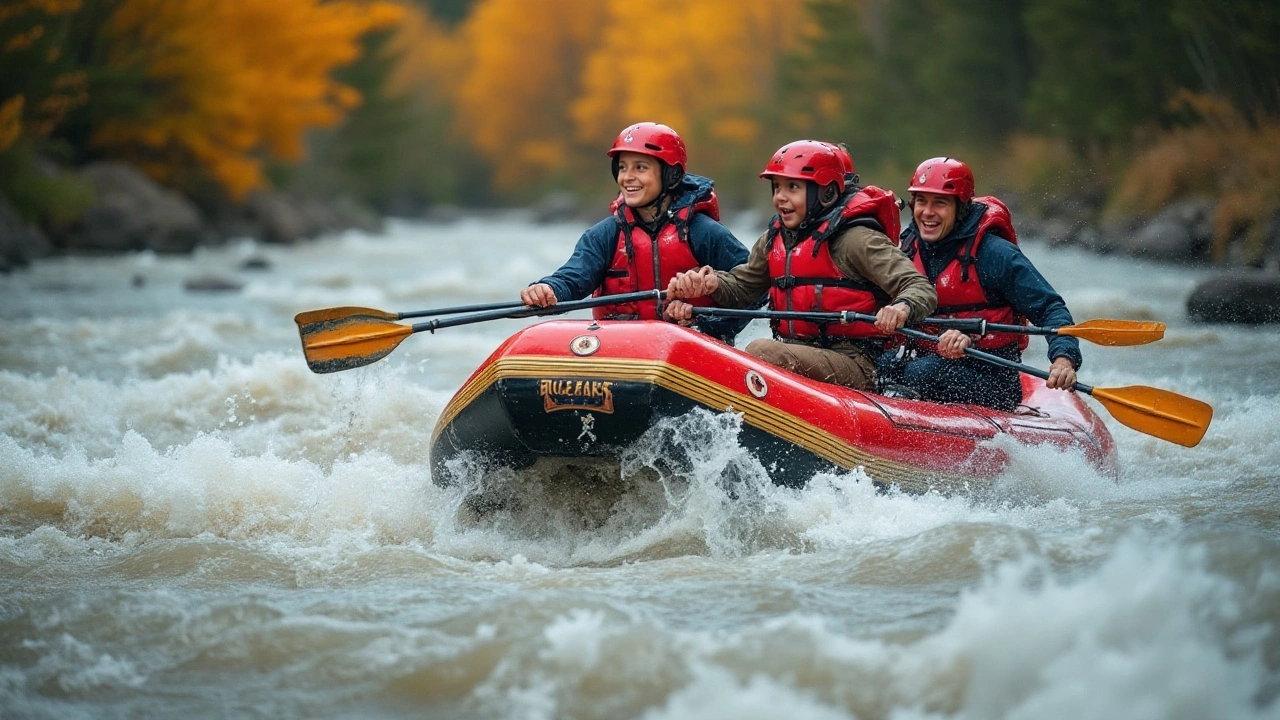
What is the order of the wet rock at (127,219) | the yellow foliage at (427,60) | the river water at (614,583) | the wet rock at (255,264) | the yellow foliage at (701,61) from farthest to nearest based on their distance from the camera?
the yellow foliage at (427,60) < the yellow foliage at (701,61) < the wet rock at (127,219) < the wet rock at (255,264) < the river water at (614,583)

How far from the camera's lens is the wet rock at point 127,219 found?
19297 millimetres

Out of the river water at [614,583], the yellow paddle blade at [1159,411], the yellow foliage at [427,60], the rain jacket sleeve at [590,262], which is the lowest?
the river water at [614,583]

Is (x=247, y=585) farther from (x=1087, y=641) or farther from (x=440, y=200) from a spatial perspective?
(x=440, y=200)

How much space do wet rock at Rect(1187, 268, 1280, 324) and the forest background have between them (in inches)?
74.9

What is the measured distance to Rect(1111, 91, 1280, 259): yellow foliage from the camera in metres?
12.3

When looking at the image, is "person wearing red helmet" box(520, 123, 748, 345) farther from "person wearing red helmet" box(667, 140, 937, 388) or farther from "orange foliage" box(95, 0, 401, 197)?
"orange foliage" box(95, 0, 401, 197)

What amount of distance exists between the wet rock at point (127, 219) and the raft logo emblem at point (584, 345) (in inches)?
637

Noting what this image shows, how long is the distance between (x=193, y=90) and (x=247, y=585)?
1899 cm

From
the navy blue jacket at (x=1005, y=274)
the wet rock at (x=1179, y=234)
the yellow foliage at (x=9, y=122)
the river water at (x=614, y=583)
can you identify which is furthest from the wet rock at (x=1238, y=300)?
the yellow foliage at (x=9, y=122)

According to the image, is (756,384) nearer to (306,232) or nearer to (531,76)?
(306,232)

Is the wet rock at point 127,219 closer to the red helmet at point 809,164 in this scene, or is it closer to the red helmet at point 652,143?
the red helmet at point 652,143

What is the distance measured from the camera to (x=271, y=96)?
25.1 m

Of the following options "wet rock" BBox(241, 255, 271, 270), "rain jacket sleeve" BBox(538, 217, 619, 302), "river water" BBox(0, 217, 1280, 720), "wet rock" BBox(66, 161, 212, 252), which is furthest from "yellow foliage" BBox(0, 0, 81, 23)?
"rain jacket sleeve" BBox(538, 217, 619, 302)

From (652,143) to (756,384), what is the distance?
54.6 inches
